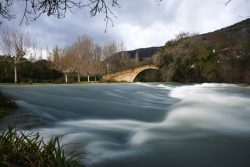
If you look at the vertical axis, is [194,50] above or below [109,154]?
above

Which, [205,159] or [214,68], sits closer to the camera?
[205,159]

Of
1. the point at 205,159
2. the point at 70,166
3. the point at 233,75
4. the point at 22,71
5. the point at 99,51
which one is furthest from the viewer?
the point at 99,51

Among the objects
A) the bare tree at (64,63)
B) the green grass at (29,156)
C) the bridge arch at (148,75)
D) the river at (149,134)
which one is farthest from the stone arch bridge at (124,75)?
the green grass at (29,156)

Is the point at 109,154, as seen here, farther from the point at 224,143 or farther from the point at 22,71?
the point at 22,71

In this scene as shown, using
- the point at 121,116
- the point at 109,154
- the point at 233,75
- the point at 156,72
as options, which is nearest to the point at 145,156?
the point at 109,154

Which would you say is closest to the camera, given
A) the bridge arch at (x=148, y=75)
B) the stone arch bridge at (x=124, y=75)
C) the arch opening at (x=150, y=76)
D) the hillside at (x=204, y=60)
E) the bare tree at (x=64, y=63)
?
the hillside at (x=204, y=60)

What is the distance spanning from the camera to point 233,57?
37844 millimetres

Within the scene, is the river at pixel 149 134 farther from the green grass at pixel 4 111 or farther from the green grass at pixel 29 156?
the green grass at pixel 29 156

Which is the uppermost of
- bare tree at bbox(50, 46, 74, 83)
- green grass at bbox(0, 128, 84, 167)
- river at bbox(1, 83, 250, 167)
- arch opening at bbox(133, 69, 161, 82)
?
bare tree at bbox(50, 46, 74, 83)

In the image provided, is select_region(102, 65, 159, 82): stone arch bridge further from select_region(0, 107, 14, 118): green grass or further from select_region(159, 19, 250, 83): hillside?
select_region(0, 107, 14, 118): green grass

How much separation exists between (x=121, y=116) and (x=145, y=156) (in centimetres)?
480

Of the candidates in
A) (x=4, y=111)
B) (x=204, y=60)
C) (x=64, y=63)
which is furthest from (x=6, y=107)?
(x=64, y=63)

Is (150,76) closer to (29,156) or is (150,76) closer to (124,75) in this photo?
(124,75)

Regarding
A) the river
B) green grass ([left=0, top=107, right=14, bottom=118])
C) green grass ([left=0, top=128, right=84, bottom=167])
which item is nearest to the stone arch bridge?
the river
